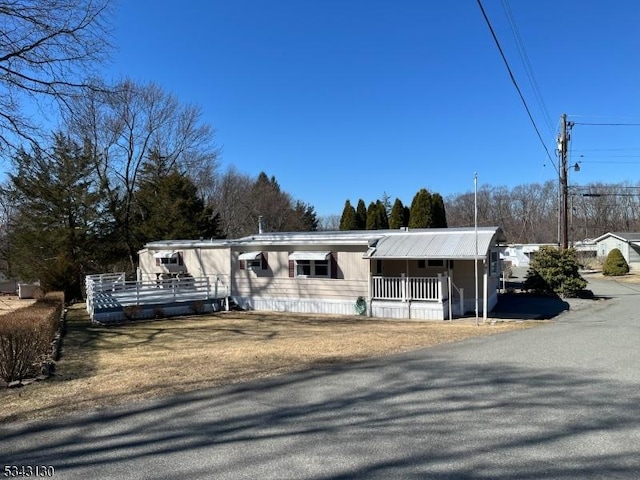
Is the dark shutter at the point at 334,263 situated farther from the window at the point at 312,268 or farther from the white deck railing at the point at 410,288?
the white deck railing at the point at 410,288

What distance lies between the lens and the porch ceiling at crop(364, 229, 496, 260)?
15562 mm

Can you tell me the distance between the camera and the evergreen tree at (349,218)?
47.0 meters

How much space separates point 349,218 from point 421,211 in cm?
823

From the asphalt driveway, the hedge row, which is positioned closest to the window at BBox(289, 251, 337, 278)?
the asphalt driveway

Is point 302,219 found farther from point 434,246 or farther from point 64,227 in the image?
point 434,246

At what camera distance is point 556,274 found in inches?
871

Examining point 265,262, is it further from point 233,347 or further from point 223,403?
point 223,403

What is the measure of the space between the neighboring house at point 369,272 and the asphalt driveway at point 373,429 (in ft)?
28.4

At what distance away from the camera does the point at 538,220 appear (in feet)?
265

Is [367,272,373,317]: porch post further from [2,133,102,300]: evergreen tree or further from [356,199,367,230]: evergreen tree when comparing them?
[356,199,367,230]: evergreen tree

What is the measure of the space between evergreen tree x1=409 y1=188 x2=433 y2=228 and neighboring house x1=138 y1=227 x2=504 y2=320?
20.3 metres

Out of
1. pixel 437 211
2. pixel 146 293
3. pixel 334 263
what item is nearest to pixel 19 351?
pixel 146 293

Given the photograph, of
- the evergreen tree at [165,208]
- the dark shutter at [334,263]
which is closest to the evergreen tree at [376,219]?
the evergreen tree at [165,208]

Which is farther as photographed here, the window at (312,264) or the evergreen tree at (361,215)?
the evergreen tree at (361,215)
